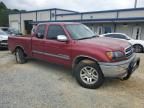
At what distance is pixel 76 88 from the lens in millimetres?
5105

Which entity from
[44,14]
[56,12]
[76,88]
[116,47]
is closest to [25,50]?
[76,88]

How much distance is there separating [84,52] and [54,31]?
168 centimetres

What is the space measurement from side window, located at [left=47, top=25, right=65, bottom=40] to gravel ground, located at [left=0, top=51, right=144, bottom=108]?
4.48ft

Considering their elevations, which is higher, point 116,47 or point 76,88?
point 116,47

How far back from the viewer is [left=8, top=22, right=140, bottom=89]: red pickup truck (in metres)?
4.67

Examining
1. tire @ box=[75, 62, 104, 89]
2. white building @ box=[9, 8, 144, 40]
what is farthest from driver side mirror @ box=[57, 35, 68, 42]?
white building @ box=[9, 8, 144, 40]

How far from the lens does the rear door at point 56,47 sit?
18.3 ft

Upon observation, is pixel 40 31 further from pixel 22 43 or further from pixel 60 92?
pixel 60 92

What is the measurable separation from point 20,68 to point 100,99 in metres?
4.04

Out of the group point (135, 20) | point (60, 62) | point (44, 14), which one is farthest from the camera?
point (44, 14)

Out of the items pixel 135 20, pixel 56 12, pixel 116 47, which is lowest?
pixel 116 47

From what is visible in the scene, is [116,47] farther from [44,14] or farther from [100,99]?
[44,14]

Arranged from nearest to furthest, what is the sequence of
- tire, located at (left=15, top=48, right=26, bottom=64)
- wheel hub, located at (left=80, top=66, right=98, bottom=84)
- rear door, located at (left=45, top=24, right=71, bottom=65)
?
1. wheel hub, located at (left=80, top=66, right=98, bottom=84)
2. rear door, located at (left=45, top=24, right=71, bottom=65)
3. tire, located at (left=15, top=48, right=26, bottom=64)

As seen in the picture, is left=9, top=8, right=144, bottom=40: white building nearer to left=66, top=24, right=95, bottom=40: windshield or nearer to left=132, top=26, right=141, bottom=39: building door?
left=132, top=26, right=141, bottom=39: building door
